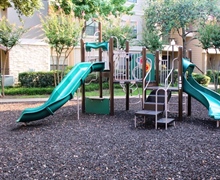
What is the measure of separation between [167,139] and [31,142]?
3.03m

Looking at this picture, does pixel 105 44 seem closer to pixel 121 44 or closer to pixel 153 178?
pixel 153 178

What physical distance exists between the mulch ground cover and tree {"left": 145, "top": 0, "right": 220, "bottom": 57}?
13.6 metres

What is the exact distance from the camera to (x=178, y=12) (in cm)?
2067

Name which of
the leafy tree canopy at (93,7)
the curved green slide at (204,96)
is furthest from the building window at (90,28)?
the curved green slide at (204,96)

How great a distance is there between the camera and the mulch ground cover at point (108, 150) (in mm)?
4367

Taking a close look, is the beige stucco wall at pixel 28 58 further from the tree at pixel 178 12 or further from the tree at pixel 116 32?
the tree at pixel 178 12

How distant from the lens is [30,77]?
17859 mm

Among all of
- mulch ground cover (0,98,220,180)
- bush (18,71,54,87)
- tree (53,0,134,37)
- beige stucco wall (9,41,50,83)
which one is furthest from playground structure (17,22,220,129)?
beige stucco wall (9,41,50,83)

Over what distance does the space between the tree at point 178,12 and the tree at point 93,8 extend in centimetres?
218

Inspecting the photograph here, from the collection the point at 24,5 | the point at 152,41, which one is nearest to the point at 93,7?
the point at 152,41

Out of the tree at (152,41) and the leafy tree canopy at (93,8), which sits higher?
the leafy tree canopy at (93,8)

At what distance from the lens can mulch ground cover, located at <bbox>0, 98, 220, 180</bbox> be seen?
172 inches

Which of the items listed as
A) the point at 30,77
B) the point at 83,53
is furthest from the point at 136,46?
the point at 83,53

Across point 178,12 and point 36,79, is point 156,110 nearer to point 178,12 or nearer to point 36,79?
point 36,79
